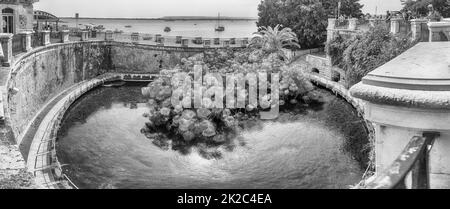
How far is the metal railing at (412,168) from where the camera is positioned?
2.32 metres

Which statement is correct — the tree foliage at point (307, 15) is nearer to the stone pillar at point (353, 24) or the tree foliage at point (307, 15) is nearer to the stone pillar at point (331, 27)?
the stone pillar at point (331, 27)

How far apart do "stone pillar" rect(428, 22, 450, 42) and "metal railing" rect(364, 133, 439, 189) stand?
100cm

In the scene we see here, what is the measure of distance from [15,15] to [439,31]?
29.6 m

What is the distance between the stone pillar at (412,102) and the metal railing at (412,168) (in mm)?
63

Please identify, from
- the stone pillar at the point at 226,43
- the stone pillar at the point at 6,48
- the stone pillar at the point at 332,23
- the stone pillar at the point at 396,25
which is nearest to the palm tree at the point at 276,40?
the stone pillar at the point at 226,43

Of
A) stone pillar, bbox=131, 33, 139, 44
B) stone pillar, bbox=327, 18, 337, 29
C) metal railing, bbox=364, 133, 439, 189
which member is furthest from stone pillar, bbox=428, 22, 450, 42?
stone pillar, bbox=131, 33, 139, 44

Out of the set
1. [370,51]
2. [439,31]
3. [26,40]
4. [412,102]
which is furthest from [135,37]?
[412,102]

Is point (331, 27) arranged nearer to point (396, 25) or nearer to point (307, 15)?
point (307, 15)

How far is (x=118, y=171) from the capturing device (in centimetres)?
1636

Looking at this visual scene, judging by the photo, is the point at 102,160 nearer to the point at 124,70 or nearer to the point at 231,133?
the point at 231,133

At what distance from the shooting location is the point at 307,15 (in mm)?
41219
